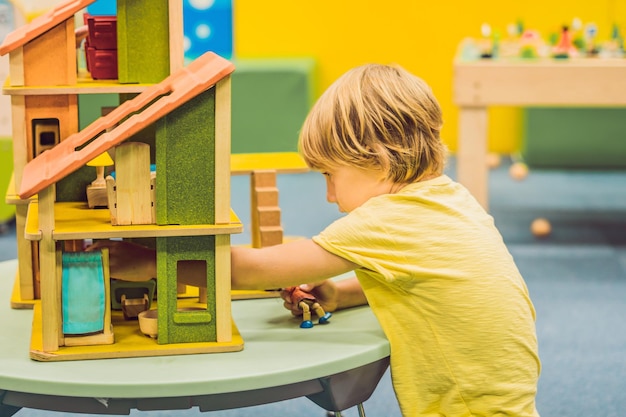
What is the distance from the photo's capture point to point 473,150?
11.3 feet

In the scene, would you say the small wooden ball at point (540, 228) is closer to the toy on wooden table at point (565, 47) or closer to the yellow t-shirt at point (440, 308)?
the toy on wooden table at point (565, 47)

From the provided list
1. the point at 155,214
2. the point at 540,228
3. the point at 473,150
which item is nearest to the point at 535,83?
→ the point at 473,150

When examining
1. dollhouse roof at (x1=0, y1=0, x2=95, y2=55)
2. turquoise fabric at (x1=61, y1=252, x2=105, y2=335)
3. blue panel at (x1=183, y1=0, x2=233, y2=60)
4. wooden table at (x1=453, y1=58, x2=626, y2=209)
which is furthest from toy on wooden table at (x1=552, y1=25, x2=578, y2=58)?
turquoise fabric at (x1=61, y1=252, x2=105, y2=335)

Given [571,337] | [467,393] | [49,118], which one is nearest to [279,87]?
[571,337]

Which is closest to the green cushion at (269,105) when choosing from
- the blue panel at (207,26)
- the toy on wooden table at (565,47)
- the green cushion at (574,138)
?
the blue panel at (207,26)

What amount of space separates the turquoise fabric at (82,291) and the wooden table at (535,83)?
2.33 metres

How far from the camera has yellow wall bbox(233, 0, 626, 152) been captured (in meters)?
5.33

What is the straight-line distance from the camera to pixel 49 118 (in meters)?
1.50

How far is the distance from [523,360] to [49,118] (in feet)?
2.68

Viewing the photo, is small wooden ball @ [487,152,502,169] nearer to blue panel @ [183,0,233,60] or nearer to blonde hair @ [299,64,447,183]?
blue panel @ [183,0,233,60]

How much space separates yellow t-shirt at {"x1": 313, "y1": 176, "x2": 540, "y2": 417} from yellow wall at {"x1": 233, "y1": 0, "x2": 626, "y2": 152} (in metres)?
4.22

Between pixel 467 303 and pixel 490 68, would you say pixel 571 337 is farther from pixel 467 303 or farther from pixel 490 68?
pixel 467 303

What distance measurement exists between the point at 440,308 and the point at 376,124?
10.3 inches

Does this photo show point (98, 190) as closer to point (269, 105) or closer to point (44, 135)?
point (44, 135)
